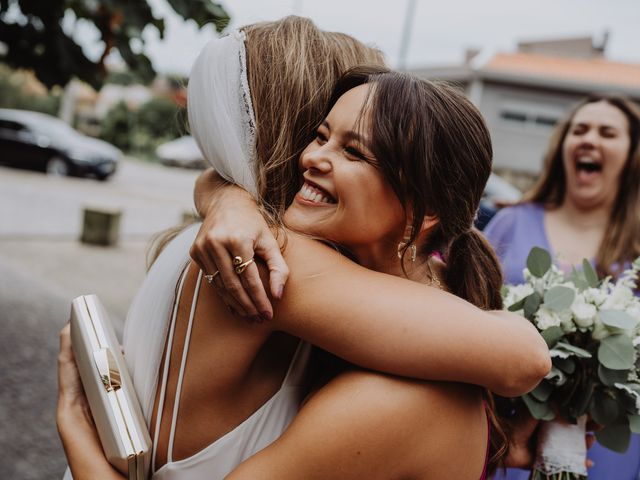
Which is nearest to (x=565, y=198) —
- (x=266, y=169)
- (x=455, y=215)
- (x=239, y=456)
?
(x=455, y=215)

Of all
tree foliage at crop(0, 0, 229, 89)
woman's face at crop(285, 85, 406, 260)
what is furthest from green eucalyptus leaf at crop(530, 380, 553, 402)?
tree foliage at crop(0, 0, 229, 89)

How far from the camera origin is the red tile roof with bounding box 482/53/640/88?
23.6 m

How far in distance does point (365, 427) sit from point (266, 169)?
0.66 meters

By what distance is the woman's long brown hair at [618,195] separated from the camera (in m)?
3.23

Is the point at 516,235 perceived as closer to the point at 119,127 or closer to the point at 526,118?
the point at 526,118

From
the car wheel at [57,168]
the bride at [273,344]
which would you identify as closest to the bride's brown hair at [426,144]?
the bride at [273,344]

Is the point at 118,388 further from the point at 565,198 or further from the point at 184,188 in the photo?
the point at 184,188

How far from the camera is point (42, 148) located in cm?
1677

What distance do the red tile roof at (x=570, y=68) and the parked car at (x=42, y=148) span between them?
49.1ft

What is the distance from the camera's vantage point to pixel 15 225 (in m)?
10.2

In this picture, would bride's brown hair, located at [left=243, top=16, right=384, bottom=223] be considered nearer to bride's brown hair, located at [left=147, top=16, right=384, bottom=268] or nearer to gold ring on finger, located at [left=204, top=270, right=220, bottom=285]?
bride's brown hair, located at [left=147, top=16, right=384, bottom=268]

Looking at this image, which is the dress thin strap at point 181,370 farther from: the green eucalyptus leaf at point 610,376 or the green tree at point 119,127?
the green tree at point 119,127

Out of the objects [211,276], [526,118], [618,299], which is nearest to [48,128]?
[526,118]

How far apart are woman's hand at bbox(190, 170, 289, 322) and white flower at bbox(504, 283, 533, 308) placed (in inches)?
41.5
